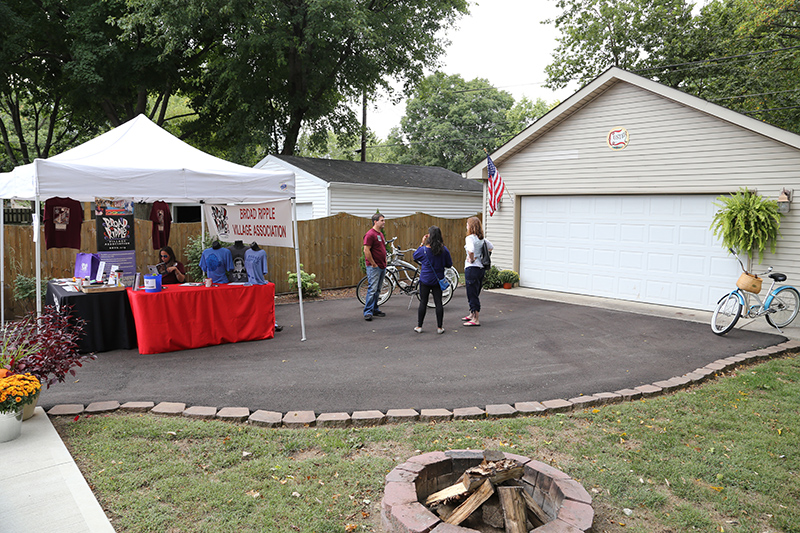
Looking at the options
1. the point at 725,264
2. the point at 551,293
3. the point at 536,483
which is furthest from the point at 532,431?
the point at 551,293

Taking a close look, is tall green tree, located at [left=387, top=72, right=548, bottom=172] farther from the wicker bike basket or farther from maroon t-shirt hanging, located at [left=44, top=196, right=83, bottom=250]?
maroon t-shirt hanging, located at [left=44, top=196, right=83, bottom=250]

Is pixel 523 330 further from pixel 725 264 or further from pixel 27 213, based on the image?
pixel 27 213

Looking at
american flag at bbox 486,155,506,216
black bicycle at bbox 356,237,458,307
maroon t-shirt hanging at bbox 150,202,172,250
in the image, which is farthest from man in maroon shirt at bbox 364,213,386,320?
american flag at bbox 486,155,506,216

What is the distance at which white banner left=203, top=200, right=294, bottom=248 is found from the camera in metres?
8.83

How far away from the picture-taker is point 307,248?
13461 millimetres

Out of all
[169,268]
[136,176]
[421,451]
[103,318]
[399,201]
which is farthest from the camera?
[399,201]

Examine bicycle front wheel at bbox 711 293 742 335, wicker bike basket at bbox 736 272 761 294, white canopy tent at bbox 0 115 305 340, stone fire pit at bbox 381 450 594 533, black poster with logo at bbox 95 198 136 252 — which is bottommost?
stone fire pit at bbox 381 450 594 533

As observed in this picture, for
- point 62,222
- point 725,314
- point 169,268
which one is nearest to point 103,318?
point 169,268

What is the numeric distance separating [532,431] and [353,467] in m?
1.69

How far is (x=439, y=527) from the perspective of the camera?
280cm

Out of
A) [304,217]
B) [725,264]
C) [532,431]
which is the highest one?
[304,217]

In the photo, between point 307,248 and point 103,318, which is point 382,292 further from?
point 103,318

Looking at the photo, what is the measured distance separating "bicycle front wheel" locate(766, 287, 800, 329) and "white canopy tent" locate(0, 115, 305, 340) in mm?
7739

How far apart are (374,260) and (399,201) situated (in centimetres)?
845
